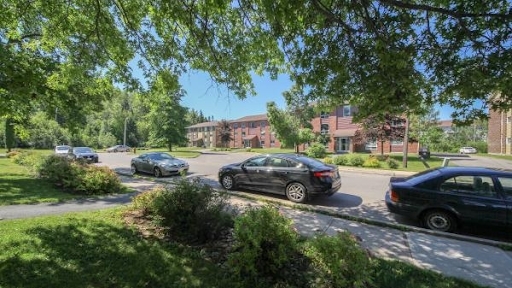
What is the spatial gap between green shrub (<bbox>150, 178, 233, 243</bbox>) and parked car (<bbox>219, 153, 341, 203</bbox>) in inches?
154

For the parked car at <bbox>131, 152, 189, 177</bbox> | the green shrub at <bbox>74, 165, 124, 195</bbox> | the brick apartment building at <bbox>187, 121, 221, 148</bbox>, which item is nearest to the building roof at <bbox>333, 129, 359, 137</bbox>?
the parked car at <bbox>131, 152, 189, 177</bbox>

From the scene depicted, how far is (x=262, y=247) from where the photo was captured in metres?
3.64

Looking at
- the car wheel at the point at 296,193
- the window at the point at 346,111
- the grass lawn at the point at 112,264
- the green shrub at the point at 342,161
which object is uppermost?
the window at the point at 346,111

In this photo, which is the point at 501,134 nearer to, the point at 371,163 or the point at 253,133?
the point at 371,163

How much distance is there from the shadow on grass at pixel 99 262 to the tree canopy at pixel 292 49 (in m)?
3.10

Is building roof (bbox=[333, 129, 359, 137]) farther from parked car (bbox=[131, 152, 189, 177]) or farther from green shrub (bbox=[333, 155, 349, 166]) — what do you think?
parked car (bbox=[131, 152, 189, 177])

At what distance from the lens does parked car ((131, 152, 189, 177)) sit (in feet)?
49.5

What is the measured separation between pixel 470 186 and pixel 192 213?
239 inches

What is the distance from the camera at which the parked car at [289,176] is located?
28.1ft

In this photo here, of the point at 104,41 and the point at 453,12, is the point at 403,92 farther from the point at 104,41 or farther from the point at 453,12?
the point at 104,41

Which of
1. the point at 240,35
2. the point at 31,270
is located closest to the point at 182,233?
the point at 31,270

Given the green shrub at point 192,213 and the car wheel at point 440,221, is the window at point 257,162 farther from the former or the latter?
the car wheel at point 440,221

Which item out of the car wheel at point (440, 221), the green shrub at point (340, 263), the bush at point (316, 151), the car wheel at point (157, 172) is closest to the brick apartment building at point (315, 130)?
the bush at point (316, 151)

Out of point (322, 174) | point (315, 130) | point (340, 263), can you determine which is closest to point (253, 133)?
point (315, 130)
